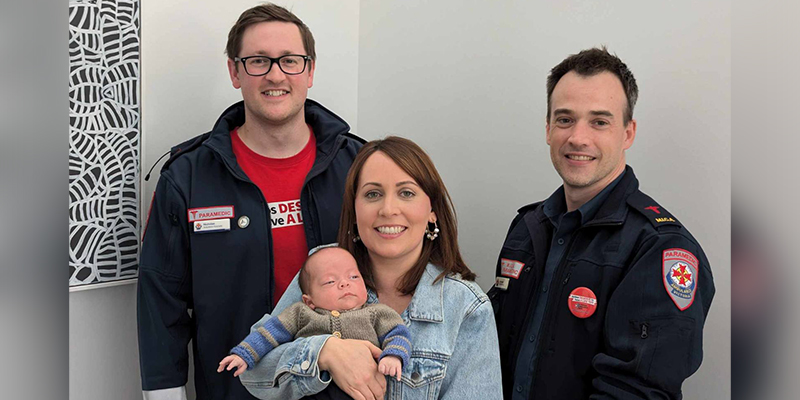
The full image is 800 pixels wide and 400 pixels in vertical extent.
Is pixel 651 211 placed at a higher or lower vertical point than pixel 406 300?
higher

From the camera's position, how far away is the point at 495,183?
3.23 meters

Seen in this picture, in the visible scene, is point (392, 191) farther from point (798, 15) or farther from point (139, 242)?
point (798, 15)

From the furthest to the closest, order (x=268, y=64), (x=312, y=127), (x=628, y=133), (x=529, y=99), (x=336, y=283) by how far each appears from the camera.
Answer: (x=529, y=99) < (x=312, y=127) < (x=268, y=64) < (x=628, y=133) < (x=336, y=283)

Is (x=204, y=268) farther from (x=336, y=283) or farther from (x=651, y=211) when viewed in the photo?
(x=651, y=211)

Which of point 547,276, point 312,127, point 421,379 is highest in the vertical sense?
point 312,127

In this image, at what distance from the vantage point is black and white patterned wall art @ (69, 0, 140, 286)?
237 cm

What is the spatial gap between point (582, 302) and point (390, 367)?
656 mm

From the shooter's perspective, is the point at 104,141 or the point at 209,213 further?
the point at 104,141

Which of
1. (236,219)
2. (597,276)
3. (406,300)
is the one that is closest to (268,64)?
(236,219)

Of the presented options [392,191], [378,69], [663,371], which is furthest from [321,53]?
[663,371]

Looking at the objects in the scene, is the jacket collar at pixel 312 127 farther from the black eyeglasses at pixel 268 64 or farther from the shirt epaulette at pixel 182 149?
the black eyeglasses at pixel 268 64

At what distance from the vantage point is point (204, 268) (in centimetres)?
233

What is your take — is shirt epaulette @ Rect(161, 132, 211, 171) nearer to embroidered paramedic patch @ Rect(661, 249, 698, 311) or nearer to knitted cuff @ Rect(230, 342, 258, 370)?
knitted cuff @ Rect(230, 342, 258, 370)

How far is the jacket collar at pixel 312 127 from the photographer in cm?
240
